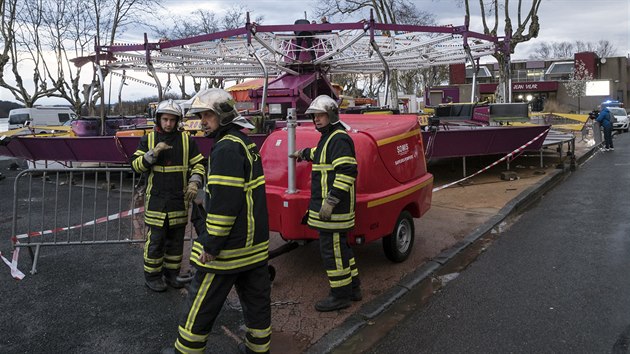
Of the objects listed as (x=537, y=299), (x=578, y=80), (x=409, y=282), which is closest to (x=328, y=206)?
(x=409, y=282)

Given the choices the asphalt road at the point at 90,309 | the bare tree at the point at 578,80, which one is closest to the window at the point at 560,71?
the bare tree at the point at 578,80

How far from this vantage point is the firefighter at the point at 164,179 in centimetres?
434

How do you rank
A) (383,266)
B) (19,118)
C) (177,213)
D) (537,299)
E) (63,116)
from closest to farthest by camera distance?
(537,299)
(177,213)
(383,266)
(19,118)
(63,116)

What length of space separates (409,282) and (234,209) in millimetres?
2386

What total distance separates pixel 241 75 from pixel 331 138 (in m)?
10.3

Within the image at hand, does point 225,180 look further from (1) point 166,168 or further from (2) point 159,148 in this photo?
(1) point 166,168

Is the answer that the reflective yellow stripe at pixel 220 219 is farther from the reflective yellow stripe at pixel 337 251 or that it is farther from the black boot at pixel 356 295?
the black boot at pixel 356 295

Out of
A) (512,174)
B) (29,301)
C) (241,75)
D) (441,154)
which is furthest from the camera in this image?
(241,75)

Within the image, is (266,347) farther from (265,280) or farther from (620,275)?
(620,275)

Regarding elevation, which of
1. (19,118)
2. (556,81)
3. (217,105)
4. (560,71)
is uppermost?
(560,71)

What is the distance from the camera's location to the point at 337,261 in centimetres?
393

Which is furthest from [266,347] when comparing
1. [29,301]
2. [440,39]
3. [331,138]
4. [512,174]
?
[512,174]

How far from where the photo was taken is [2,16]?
2447 cm

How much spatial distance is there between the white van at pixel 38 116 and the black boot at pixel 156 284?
22385 millimetres
